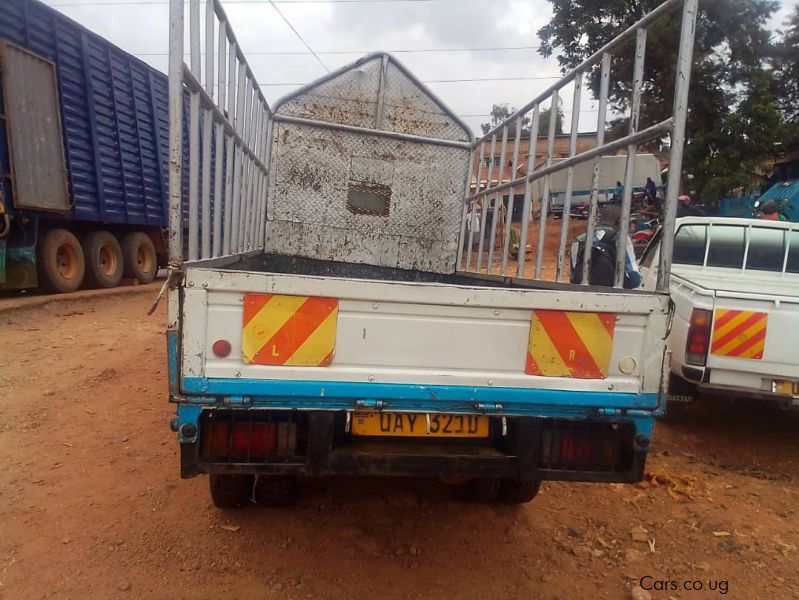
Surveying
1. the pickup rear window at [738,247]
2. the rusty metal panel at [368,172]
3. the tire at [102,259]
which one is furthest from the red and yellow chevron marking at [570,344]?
Answer: the tire at [102,259]

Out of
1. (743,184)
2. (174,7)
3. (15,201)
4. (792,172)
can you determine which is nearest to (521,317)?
(174,7)

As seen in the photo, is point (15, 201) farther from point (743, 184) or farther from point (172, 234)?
point (743, 184)

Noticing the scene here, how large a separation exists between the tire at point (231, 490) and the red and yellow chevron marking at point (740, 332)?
10.0 feet

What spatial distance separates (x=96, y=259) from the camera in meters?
8.97

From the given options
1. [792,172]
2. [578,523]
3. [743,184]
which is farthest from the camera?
[792,172]

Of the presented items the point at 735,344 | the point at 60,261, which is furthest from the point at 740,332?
the point at 60,261

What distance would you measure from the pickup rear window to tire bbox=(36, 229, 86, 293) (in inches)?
300

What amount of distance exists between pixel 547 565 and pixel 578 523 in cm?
51

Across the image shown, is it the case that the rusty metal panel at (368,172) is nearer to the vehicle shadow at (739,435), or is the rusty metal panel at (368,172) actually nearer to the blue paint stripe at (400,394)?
the vehicle shadow at (739,435)

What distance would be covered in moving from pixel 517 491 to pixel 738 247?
11.7ft

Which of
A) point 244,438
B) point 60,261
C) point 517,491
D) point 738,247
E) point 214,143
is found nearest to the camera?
point 244,438

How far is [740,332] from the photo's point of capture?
383 cm

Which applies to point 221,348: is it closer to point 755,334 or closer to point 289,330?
point 289,330

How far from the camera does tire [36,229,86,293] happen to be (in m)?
7.80
